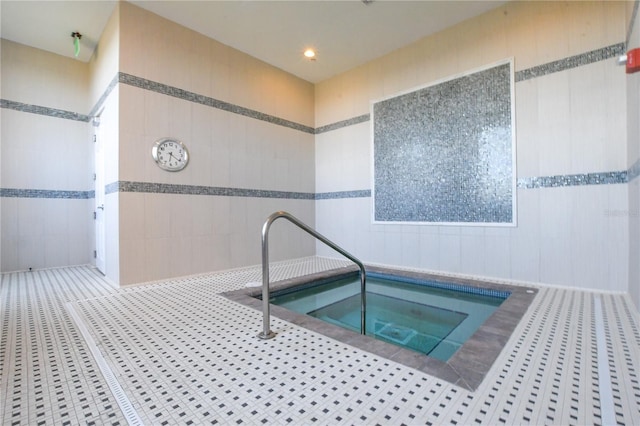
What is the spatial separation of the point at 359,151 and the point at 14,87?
5.01 meters

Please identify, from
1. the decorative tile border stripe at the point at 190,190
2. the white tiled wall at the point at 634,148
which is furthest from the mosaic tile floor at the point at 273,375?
the decorative tile border stripe at the point at 190,190

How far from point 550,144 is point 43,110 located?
667cm

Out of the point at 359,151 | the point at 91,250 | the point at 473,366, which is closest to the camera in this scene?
the point at 473,366

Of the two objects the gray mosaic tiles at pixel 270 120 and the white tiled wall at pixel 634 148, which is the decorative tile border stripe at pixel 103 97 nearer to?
the gray mosaic tiles at pixel 270 120

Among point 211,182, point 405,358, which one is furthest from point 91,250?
point 405,358

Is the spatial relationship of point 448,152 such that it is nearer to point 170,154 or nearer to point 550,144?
point 550,144

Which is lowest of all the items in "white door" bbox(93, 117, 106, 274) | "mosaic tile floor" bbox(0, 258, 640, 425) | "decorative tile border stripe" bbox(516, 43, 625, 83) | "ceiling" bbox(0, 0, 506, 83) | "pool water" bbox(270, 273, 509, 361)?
"pool water" bbox(270, 273, 509, 361)

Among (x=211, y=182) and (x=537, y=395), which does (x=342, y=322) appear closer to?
(x=537, y=395)

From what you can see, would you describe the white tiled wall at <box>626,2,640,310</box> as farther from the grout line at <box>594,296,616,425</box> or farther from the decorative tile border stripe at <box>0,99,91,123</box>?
the decorative tile border stripe at <box>0,99,91,123</box>

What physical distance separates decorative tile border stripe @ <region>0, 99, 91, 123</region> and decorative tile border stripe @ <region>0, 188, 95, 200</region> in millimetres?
1123

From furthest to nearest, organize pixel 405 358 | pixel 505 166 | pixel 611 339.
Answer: pixel 505 166 → pixel 611 339 → pixel 405 358

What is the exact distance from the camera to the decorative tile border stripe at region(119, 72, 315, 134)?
3443 mm

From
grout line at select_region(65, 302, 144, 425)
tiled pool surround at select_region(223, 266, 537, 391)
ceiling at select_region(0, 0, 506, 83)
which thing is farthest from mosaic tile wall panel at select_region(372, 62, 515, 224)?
grout line at select_region(65, 302, 144, 425)

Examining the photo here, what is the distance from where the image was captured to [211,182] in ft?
13.5
